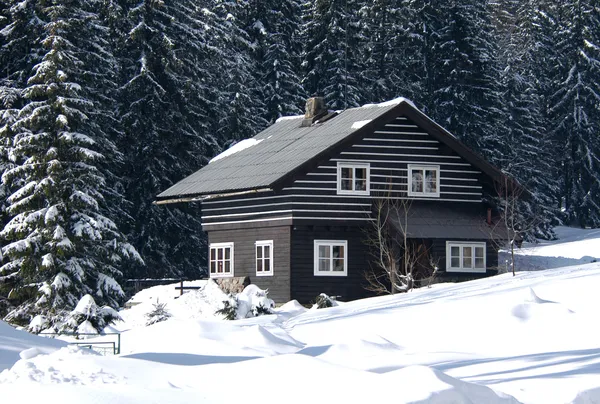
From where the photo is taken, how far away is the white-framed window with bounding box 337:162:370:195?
121 feet

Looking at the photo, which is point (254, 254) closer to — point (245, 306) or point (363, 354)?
point (245, 306)

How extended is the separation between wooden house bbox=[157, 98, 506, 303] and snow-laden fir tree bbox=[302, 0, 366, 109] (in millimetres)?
18032

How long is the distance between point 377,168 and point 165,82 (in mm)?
16927

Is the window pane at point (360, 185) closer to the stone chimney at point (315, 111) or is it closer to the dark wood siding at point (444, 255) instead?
the dark wood siding at point (444, 255)

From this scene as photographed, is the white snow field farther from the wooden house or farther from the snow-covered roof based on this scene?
the snow-covered roof

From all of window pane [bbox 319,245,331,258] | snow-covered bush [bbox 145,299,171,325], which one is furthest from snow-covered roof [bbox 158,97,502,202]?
snow-covered bush [bbox 145,299,171,325]

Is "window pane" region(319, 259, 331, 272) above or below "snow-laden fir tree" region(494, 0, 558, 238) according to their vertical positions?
below

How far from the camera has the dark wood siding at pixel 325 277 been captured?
36125 mm

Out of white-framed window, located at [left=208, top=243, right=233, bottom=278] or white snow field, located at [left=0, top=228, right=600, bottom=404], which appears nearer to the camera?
white snow field, located at [left=0, top=228, right=600, bottom=404]

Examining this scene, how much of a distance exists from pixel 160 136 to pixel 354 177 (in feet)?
49.3

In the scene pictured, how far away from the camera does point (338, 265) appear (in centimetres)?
3662

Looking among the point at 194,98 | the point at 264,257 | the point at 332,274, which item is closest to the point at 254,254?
the point at 264,257

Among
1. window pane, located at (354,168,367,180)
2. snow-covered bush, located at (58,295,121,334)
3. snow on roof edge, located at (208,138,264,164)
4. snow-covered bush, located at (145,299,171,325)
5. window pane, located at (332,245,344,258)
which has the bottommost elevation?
snow-covered bush, located at (145,299,171,325)

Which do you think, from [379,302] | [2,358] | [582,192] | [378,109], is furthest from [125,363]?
[582,192]
